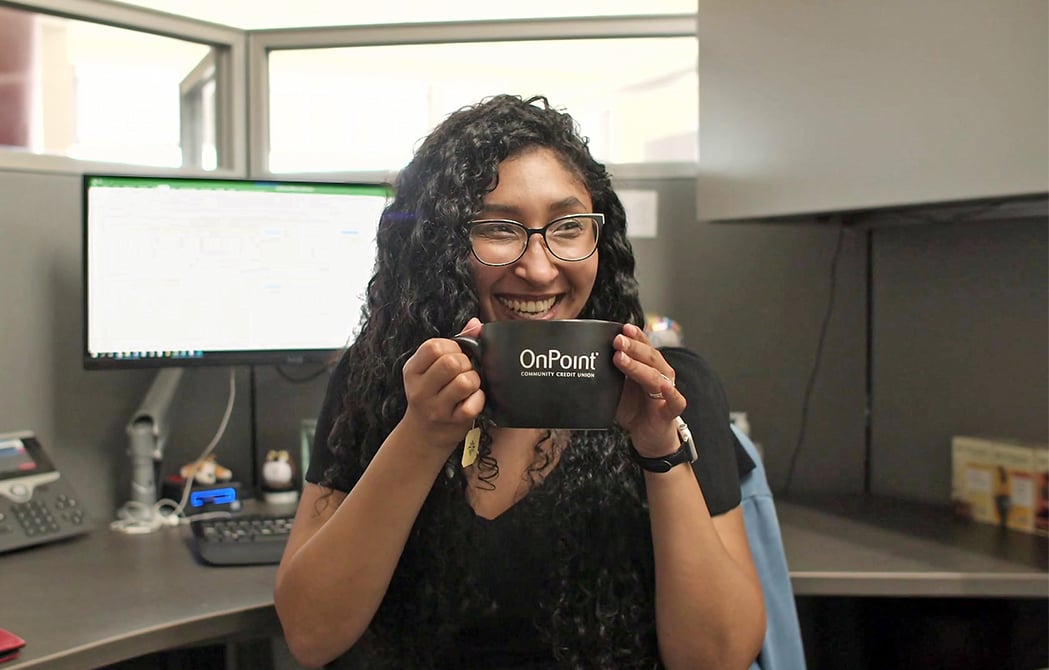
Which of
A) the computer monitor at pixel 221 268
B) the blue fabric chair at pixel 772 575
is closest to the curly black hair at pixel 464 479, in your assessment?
the blue fabric chair at pixel 772 575

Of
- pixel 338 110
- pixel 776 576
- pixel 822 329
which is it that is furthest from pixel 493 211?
pixel 338 110

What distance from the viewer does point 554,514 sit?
3.25 feet

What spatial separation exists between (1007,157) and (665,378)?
0.59m

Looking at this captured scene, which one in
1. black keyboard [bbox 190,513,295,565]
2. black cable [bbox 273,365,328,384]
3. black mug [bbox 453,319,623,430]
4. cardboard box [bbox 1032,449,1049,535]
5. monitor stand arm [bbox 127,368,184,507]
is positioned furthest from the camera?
black cable [bbox 273,365,328,384]

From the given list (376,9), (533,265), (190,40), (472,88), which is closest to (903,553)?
(533,265)

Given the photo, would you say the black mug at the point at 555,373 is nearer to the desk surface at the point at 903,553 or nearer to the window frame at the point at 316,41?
the desk surface at the point at 903,553

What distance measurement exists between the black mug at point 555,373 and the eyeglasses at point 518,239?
0.26 meters

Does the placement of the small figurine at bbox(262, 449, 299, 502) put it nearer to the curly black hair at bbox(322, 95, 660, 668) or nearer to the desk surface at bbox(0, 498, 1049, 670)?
the desk surface at bbox(0, 498, 1049, 670)

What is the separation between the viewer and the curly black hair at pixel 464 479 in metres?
0.97

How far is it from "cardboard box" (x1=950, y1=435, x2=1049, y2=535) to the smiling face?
78 centimetres

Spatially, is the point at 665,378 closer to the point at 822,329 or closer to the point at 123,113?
the point at 822,329

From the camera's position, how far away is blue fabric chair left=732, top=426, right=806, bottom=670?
1043 mm

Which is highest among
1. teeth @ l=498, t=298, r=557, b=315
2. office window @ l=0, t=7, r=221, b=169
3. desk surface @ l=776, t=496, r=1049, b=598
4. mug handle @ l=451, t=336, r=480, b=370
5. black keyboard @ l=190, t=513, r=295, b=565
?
office window @ l=0, t=7, r=221, b=169

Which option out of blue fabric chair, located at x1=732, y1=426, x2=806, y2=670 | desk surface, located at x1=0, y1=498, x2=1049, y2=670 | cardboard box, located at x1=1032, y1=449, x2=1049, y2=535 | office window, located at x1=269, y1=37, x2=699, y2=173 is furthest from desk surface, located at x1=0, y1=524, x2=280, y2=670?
office window, located at x1=269, y1=37, x2=699, y2=173
